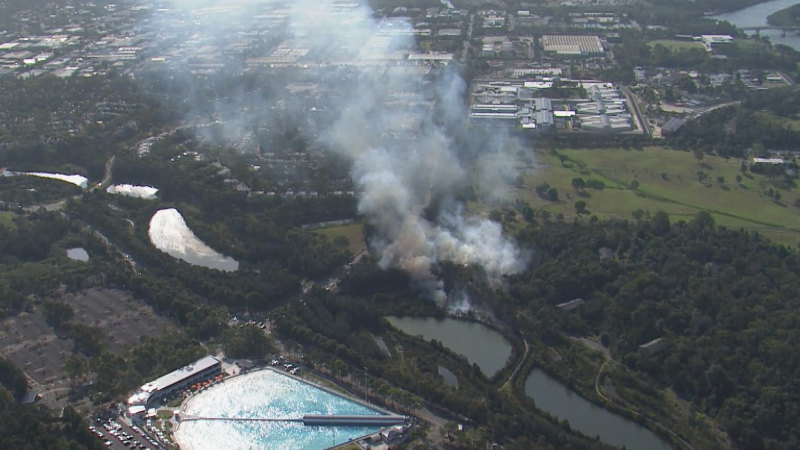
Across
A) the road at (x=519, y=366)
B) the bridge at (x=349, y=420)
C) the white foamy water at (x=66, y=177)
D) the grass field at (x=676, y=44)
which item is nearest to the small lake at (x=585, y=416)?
the road at (x=519, y=366)

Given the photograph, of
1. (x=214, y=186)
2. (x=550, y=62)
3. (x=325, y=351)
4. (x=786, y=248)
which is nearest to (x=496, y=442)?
(x=325, y=351)

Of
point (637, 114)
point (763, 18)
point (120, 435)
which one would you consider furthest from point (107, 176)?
point (763, 18)

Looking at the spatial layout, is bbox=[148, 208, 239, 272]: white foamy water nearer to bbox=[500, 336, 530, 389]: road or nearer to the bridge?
the bridge

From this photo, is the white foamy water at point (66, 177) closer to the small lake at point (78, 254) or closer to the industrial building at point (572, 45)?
the small lake at point (78, 254)

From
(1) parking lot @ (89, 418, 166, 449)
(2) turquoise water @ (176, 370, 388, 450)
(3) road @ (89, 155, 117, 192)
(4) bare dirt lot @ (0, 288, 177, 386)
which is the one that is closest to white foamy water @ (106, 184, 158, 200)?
(3) road @ (89, 155, 117, 192)

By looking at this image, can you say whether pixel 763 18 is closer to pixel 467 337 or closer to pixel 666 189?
pixel 666 189

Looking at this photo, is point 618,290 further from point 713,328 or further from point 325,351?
point 325,351
